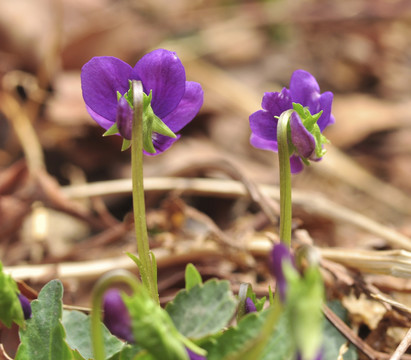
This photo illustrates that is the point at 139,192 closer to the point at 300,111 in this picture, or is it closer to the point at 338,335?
the point at 300,111

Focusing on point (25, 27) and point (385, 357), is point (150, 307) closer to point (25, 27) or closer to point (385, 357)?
point (385, 357)

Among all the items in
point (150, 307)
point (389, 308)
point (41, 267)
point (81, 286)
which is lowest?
point (81, 286)

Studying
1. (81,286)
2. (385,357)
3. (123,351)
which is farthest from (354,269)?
(81,286)

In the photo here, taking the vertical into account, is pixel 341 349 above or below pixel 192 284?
below

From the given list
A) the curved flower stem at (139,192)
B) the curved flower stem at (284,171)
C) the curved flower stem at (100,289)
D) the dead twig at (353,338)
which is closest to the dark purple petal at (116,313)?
the curved flower stem at (100,289)

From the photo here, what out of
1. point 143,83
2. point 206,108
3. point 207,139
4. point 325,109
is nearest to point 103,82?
point 143,83

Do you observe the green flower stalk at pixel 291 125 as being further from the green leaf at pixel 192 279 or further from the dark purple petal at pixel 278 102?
the green leaf at pixel 192 279
